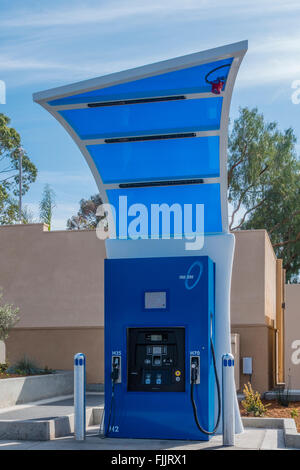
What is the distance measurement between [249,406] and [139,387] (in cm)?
331

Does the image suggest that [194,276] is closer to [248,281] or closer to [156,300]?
[156,300]

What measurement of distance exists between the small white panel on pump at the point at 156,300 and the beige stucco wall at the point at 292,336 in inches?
383

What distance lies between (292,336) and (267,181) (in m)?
22.1

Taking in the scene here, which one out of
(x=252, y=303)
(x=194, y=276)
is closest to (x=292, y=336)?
(x=252, y=303)

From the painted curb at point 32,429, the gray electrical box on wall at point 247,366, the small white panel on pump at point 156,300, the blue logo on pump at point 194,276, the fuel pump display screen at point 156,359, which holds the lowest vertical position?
the painted curb at point 32,429

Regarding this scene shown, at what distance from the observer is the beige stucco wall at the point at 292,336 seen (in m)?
18.5

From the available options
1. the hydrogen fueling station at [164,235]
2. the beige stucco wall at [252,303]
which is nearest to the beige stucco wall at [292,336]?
the beige stucco wall at [252,303]

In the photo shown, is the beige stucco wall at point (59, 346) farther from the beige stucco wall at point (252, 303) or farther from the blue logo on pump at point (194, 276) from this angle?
the blue logo on pump at point (194, 276)

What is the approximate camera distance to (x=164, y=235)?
413 inches

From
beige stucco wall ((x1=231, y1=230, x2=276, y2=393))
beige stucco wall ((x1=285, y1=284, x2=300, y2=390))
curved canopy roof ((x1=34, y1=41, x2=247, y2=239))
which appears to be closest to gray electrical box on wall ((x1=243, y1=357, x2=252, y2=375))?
beige stucco wall ((x1=231, y1=230, x2=276, y2=393))

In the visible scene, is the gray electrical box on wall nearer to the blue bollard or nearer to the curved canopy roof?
the curved canopy roof

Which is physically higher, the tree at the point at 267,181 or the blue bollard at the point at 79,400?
the tree at the point at 267,181

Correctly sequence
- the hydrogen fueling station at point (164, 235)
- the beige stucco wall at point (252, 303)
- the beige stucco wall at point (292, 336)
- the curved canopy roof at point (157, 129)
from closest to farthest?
1. the hydrogen fueling station at point (164, 235)
2. the curved canopy roof at point (157, 129)
3. the beige stucco wall at point (252, 303)
4. the beige stucco wall at point (292, 336)
